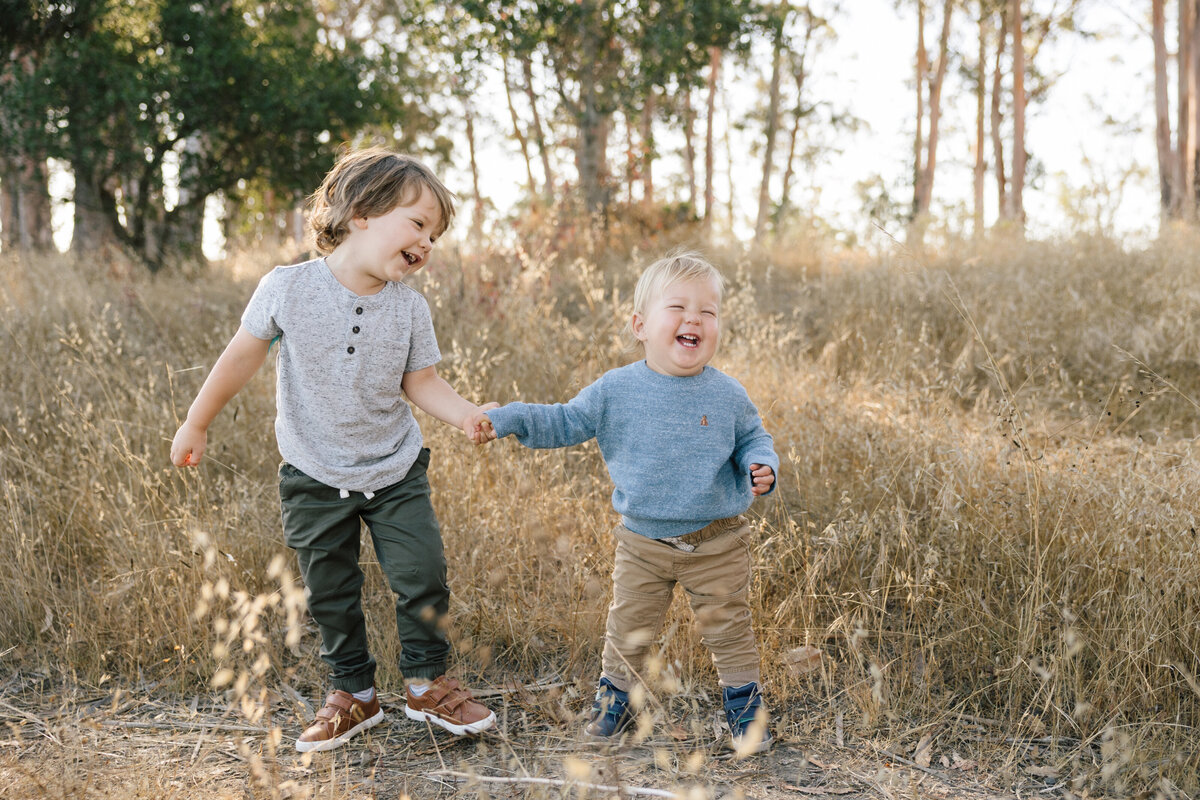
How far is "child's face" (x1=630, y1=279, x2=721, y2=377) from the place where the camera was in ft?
7.16

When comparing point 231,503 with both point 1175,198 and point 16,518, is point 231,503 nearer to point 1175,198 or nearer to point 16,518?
point 16,518

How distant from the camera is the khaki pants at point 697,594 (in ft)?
7.33

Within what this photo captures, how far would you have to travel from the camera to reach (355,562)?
246cm

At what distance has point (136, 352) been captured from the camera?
4875 mm

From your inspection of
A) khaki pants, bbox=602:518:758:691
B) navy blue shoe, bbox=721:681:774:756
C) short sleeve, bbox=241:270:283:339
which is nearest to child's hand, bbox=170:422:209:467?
short sleeve, bbox=241:270:283:339

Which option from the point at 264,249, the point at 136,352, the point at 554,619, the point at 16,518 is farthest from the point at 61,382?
the point at 264,249

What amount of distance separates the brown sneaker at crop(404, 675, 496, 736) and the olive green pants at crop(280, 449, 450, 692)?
60 mm

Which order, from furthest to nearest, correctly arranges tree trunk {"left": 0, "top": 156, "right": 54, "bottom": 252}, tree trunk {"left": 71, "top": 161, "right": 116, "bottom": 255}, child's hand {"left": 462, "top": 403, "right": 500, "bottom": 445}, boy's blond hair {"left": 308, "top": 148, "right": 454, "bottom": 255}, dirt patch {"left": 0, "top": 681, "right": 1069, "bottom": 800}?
tree trunk {"left": 71, "top": 161, "right": 116, "bottom": 255}
tree trunk {"left": 0, "top": 156, "right": 54, "bottom": 252}
boy's blond hair {"left": 308, "top": 148, "right": 454, "bottom": 255}
child's hand {"left": 462, "top": 403, "right": 500, "bottom": 445}
dirt patch {"left": 0, "top": 681, "right": 1069, "bottom": 800}

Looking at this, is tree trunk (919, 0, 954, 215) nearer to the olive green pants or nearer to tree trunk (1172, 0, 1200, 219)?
tree trunk (1172, 0, 1200, 219)

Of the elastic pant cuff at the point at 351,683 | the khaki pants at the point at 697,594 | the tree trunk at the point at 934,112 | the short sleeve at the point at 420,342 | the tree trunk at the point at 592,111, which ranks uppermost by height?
the tree trunk at the point at 934,112

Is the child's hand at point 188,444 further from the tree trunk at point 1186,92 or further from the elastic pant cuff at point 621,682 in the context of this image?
the tree trunk at point 1186,92

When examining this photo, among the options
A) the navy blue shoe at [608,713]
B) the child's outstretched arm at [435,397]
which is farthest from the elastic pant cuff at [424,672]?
the child's outstretched arm at [435,397]

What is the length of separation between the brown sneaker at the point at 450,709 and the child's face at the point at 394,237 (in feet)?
3.88

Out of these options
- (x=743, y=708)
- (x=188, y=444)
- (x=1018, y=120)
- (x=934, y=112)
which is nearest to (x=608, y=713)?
(x=743, y=708)
